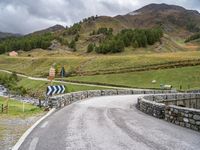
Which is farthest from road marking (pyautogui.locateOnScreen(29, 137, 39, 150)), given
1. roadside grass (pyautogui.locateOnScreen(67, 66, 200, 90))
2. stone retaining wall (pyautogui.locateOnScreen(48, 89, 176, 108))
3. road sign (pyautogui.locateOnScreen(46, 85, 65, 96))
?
roadside grass (pyautogui.locateOnScreen(67, 66, 200, 90))

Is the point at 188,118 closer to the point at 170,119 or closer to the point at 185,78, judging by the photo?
the point at 170,119

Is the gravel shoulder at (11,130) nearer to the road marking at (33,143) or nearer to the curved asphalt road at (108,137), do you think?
the curved asphalt road at (108,137)

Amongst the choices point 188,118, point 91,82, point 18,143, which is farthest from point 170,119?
point 91,82

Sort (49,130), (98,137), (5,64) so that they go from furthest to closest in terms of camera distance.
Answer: (5,64) → (49,130) → (98,137)

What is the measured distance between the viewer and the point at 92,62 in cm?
13525

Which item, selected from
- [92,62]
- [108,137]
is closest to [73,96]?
[108,137]

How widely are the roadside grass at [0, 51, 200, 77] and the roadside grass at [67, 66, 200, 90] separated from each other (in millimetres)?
18761

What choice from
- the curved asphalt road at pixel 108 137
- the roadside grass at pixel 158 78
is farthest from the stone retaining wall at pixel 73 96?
the roadside grass at pixel 158 78

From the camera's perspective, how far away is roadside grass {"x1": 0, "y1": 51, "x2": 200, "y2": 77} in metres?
118

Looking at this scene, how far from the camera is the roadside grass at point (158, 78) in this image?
79.2 meters

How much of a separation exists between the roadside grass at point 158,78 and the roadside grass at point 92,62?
18.8 meters

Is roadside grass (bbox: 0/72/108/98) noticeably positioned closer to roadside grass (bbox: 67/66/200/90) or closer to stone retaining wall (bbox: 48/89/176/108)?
roadside grass (bbox: 67/66/200/90)

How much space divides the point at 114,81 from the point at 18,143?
77.7 meters

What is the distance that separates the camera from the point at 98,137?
Answer: 13258 millimetres
